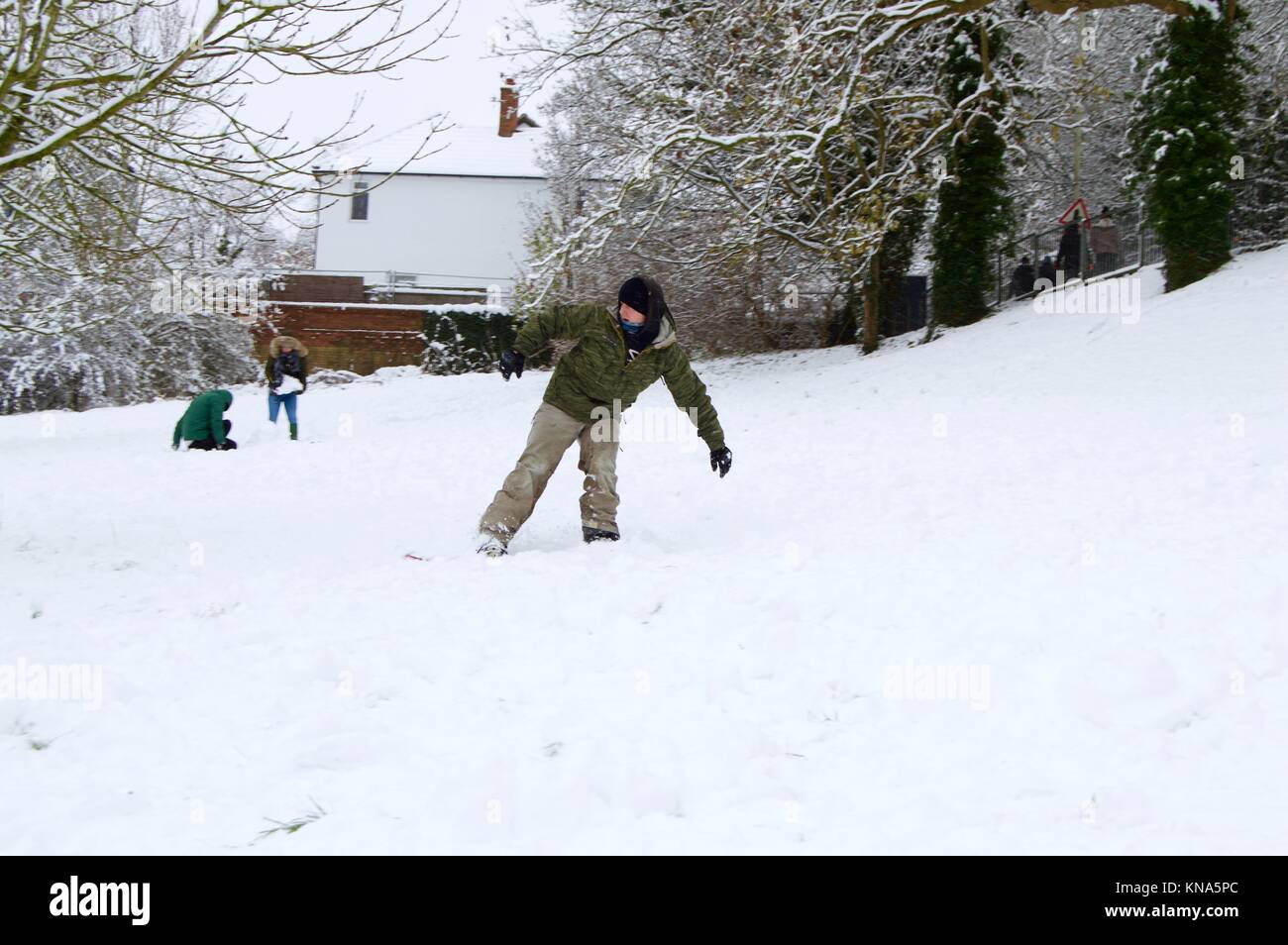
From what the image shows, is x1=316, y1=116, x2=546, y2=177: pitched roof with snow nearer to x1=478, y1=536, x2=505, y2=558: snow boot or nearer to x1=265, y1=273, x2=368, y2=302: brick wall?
x1=265, y1=273, x2=368, y2=302: brick wall

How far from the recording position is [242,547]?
7879 mm

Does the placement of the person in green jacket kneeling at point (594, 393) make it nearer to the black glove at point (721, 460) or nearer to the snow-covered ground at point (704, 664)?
the black glove at point (721, 460)

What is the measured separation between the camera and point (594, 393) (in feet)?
22.8

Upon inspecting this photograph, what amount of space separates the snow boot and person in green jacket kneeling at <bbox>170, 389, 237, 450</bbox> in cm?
814

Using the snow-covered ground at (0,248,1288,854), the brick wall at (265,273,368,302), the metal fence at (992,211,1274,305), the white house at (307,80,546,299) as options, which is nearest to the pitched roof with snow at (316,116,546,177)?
the white house at (307,80,546,299)

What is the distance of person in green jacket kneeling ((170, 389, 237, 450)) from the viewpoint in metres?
13.8

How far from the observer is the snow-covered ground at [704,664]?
11.3 feet

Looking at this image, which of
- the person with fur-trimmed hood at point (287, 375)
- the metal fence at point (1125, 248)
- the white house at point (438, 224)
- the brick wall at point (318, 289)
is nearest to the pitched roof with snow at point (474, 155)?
the white house at point (438, 224)

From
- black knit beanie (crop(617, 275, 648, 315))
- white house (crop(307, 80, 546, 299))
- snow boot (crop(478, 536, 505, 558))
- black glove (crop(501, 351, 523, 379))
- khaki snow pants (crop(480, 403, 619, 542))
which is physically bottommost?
snow boot (crop(478, 536, 505, 558))

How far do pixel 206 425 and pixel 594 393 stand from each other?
8489 millimetres

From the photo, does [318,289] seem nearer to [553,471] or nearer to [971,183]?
[971,183]

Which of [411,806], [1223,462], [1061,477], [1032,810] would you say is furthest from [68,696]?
[1223,462]
